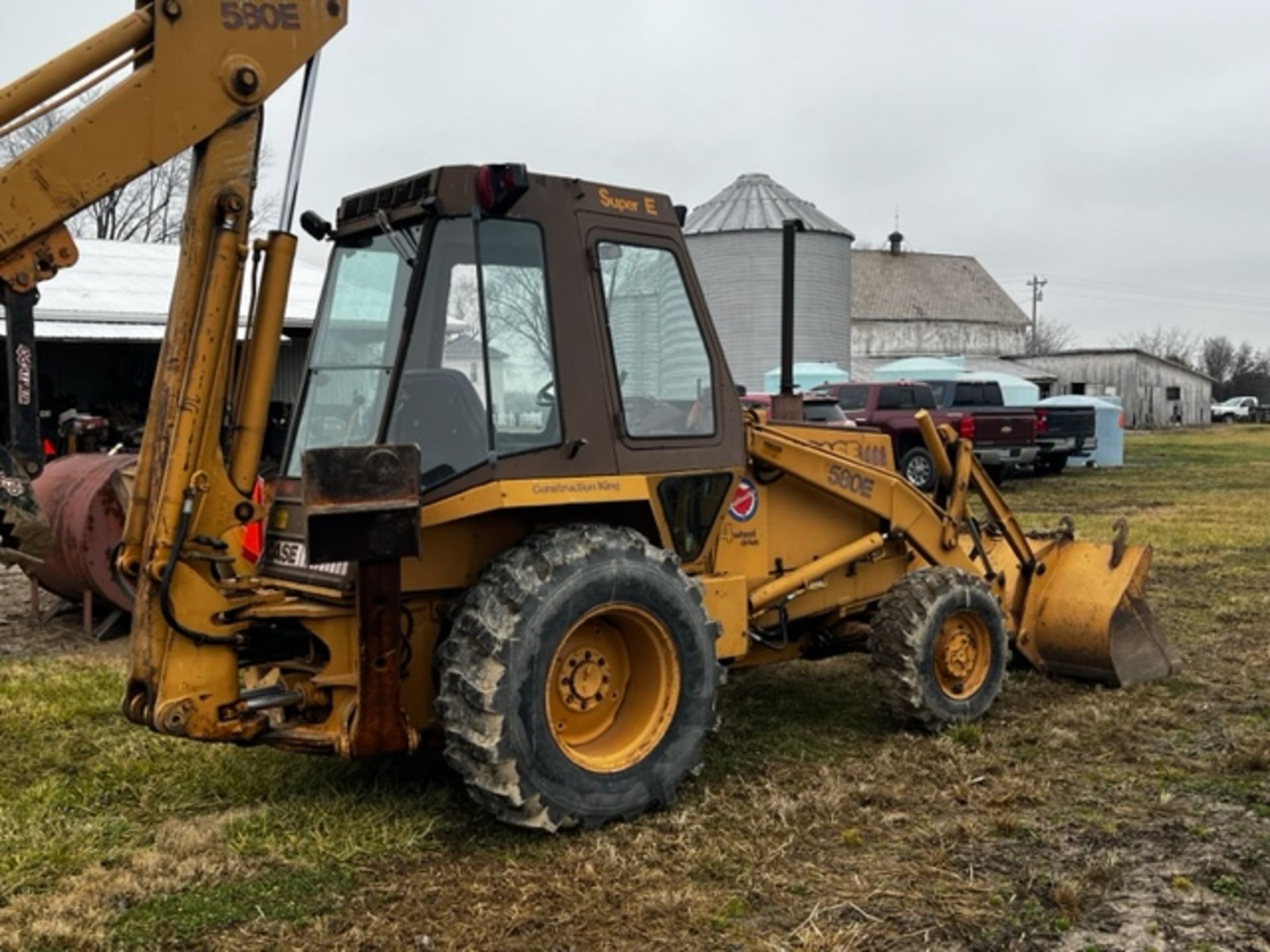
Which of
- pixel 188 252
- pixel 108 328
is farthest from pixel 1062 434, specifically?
pixel 188 252

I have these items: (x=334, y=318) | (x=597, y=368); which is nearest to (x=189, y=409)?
(x=334, y=318)

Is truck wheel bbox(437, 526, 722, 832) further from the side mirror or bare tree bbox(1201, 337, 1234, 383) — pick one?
bare tree bbox(1201, 337, 1234, 383)

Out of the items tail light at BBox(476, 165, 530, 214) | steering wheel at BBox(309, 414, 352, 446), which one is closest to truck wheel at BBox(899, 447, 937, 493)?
steering wheel at BBox(309, 414, 352, 446)

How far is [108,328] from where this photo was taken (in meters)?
Result: 19.9

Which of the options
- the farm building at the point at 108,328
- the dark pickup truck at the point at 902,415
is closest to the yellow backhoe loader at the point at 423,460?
the farm building at the point at 108,328

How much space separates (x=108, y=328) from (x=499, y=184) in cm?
1709

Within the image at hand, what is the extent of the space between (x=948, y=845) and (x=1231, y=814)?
131 cm

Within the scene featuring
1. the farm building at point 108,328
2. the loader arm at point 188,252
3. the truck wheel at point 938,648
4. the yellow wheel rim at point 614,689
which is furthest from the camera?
the farm building at point 108,328

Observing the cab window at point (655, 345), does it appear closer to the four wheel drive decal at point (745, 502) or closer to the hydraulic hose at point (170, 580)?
the four wheel drive decal at point (745, 502)

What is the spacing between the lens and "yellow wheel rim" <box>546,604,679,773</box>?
197 inches

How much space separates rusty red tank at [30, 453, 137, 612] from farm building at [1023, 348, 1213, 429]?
45.4 metres

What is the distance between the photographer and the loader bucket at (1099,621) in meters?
7.30

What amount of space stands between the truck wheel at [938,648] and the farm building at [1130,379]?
45884 mm

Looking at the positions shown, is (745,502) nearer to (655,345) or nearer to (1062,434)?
(655,345)
